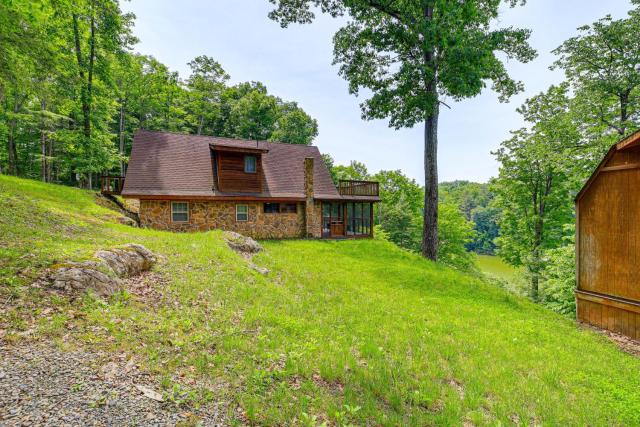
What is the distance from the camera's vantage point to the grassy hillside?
324 centimetres

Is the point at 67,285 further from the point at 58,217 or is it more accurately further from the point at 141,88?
the point at 141,88

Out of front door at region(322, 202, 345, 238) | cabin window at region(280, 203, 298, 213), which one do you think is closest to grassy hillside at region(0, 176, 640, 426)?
cabin window at region(280, 203, 298, 213)

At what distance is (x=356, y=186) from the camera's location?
61.2 ft

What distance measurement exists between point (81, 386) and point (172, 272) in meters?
3.80

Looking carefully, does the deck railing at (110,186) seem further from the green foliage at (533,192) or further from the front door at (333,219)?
the green foliage at (533,192)

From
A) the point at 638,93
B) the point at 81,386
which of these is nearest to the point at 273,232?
the point at 81,386

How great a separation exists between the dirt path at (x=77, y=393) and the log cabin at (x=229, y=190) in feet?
40.1

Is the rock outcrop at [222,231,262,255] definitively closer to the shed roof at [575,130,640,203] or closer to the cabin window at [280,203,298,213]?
the cabin window at [280,203,298,213]

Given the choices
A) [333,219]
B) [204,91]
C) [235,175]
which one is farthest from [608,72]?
[204,91]

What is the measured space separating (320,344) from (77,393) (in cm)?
296

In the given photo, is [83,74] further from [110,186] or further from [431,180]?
[431,180]

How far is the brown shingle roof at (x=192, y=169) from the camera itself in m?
14.6

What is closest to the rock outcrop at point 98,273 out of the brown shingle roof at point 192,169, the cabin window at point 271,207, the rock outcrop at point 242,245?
the rock outcrop at point 242,245

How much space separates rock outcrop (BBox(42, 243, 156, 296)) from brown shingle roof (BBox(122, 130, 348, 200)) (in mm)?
9337
